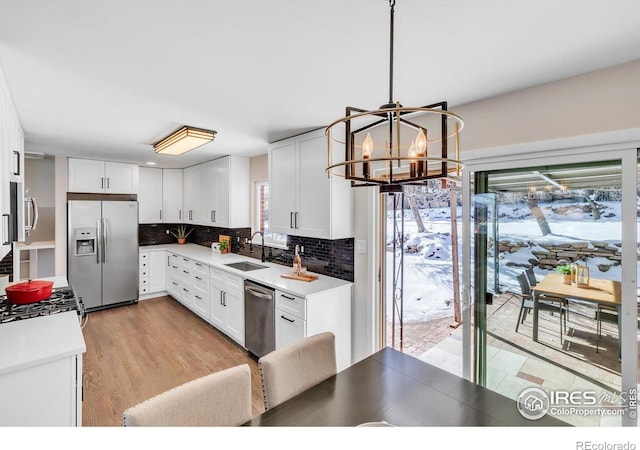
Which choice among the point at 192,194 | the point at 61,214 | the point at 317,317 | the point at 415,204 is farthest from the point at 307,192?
the point at 61,214

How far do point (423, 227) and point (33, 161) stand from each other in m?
5.24

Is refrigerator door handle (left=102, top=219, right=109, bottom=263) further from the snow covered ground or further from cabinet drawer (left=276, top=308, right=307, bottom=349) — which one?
the snow covered ground

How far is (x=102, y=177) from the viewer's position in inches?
179

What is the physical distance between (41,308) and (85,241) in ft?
8.49

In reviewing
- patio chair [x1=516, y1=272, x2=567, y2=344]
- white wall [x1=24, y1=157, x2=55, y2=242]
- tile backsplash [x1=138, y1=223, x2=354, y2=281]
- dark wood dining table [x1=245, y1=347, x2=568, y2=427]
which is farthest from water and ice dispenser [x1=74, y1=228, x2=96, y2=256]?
patio chair [x1=516, y1=272, x2=567, y2=344]

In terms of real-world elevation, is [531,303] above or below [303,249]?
below

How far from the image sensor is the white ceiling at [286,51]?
1.21 m

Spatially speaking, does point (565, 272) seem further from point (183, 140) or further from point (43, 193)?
point (43, 193)

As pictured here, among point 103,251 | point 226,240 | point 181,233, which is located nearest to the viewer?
point 103,251

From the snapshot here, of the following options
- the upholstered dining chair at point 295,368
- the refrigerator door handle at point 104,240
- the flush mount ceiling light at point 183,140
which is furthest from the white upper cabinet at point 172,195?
the upholstered dining chair at point 295,368

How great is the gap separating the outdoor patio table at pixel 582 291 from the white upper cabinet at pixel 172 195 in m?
5.29

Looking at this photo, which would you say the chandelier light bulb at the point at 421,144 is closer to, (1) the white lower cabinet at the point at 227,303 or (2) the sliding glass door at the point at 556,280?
(2) the sliding glass door at the point at 556,280

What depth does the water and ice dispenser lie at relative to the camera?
429 centimetres

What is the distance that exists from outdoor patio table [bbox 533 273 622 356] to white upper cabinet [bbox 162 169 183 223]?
17.4 feet
